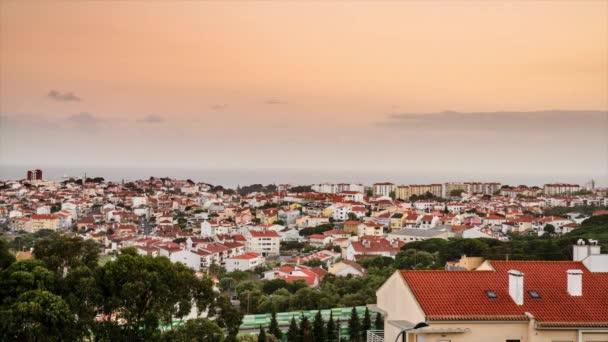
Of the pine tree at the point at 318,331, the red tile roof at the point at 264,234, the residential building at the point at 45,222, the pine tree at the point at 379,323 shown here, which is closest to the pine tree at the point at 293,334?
the pine tree at the point at 318,331

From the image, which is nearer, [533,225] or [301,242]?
[301,242]

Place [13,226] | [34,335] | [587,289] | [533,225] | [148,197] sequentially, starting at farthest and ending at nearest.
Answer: [148,197], [13,226], [533,225], [34,335], [587,289]

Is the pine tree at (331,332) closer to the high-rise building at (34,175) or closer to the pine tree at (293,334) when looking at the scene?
the pine tree at (293,334)

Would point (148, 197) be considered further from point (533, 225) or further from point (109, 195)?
point (533, 225)

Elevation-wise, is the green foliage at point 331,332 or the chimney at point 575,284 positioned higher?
the chimney at point 575,284

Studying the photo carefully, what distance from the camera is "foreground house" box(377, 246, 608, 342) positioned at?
370 inches

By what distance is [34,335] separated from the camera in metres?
11.1

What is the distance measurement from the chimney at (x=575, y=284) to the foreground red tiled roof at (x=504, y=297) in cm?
6

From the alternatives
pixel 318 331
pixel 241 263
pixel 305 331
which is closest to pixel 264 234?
pixel 241 263

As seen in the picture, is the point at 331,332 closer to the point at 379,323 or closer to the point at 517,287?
the point at 379,323

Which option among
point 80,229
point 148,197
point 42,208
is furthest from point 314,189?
point 80,229

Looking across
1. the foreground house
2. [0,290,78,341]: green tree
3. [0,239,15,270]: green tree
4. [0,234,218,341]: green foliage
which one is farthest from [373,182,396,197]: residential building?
the foreground house

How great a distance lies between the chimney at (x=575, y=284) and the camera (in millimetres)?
10031

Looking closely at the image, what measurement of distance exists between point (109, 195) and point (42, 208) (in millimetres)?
26908
